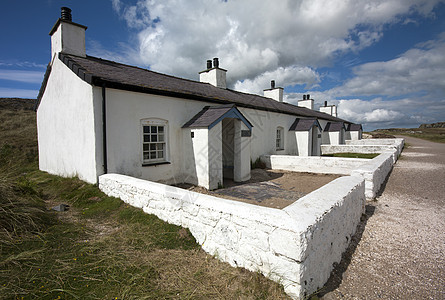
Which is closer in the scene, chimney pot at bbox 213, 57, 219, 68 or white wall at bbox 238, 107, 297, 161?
white wall at bbox 238, 107, 297, 161

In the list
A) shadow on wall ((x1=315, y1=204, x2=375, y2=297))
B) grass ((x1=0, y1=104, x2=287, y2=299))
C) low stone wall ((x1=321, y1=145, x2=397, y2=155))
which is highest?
low stone wall ((x1=321, y1=145, x2=397, y2=155))

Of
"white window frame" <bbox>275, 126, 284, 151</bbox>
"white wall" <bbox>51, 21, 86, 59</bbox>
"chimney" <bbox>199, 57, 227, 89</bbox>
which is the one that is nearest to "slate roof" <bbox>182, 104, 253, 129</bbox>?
"white wall" <bbox>51, 21, 86, 59</bbox>

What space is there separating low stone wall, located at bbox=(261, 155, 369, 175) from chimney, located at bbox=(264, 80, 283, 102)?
9661 mm

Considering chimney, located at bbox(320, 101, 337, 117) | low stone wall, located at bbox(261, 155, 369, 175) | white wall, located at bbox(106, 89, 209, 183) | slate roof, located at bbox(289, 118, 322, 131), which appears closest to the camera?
white wall, located at bbox(106, 89, 209, 183)

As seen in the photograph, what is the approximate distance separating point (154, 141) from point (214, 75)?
7.74 meters

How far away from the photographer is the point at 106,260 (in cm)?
324

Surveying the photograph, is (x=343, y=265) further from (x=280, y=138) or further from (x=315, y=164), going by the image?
(x=280, y=138)

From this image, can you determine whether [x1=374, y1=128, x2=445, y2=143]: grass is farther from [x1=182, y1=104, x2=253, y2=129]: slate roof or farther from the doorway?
[x1=182, y1=104, x2=253, y2=129]: slate roof

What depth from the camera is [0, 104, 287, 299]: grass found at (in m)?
2.58

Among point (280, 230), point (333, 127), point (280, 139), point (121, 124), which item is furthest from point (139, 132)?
point (333, 127)

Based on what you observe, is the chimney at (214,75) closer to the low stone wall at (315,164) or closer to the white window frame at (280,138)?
the white window frame at (280,138)

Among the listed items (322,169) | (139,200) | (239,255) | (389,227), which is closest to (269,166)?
(322,169)

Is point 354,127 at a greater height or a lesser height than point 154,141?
greater

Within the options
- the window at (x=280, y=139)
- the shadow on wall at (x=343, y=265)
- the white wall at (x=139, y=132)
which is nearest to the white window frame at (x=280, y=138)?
the window at (x=280, y=139)
